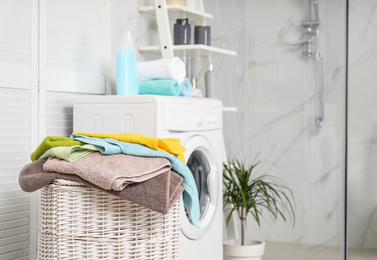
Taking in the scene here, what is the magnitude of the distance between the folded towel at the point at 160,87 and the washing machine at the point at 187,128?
8cm

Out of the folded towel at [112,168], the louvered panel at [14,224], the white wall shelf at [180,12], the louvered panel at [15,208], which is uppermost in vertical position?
the white wall shelf at [180,12]

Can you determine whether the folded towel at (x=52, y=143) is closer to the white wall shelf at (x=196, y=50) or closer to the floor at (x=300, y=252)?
the white wall shelf at (x=196, y=50)

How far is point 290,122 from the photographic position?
314 cm

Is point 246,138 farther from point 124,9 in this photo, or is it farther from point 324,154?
point 124,9

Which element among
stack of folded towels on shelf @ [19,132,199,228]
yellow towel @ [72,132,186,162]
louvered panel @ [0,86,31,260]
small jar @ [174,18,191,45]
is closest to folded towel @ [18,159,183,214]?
stack of folded towels on shelf @ [19,132,199,228]

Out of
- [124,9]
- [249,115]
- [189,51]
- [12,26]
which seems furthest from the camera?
[249,115]

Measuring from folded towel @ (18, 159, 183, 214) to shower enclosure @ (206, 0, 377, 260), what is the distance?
148 cm

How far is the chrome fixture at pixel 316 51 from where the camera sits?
10.1 ft

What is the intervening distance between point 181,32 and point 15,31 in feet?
3.34

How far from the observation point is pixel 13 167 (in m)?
2.17

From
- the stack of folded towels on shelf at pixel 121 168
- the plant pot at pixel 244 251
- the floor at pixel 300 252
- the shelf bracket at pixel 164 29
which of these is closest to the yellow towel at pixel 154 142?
the stack of folded towels on shelf at pixel 121 168

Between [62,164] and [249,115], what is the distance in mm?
1700

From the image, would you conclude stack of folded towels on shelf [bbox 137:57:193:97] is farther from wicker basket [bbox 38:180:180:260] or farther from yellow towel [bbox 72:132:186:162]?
wicker basket [bbox 38:180:180:260]

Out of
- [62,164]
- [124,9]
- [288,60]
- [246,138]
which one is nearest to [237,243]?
[246,138]
